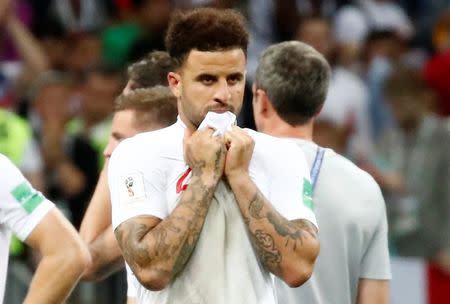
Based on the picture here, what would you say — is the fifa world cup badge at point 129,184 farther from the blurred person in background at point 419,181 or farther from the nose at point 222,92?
the blurred person in background at point 419,181

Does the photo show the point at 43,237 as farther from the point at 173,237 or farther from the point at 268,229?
the point at 268,229

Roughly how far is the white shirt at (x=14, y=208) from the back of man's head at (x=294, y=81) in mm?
1114

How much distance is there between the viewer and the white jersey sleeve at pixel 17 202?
17.2 feet

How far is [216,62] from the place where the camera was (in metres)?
4.88

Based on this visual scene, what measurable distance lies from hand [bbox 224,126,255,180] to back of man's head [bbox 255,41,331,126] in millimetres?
1057

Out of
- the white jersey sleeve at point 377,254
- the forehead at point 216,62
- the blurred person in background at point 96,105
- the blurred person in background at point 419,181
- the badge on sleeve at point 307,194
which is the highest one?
the forehead at point 216,62

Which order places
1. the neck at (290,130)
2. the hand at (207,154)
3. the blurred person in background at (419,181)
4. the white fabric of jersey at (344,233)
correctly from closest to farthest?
the hand at (207,154) < the white fabric of jersey at (344,233) < the neck at (290,130) < the blurred person in background at (419,181)

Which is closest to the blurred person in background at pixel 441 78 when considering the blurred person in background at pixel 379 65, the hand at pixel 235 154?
the blurred person in background at pixel 379 65

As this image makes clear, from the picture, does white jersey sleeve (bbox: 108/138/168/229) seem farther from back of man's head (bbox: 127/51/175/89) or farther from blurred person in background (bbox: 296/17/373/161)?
blurred person in background (bbox: 296/17/373/161)

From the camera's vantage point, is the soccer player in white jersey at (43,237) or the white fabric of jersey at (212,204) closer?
the white fabric of jersey at (212,204)

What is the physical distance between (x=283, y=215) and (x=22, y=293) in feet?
14.7

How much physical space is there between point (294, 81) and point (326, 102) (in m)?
5.24

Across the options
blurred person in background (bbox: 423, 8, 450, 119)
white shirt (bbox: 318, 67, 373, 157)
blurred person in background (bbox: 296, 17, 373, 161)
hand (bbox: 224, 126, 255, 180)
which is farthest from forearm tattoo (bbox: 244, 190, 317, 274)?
white shirt (bbox: 318, 67, 373, 157)

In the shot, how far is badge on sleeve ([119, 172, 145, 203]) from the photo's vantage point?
15.8 ft
